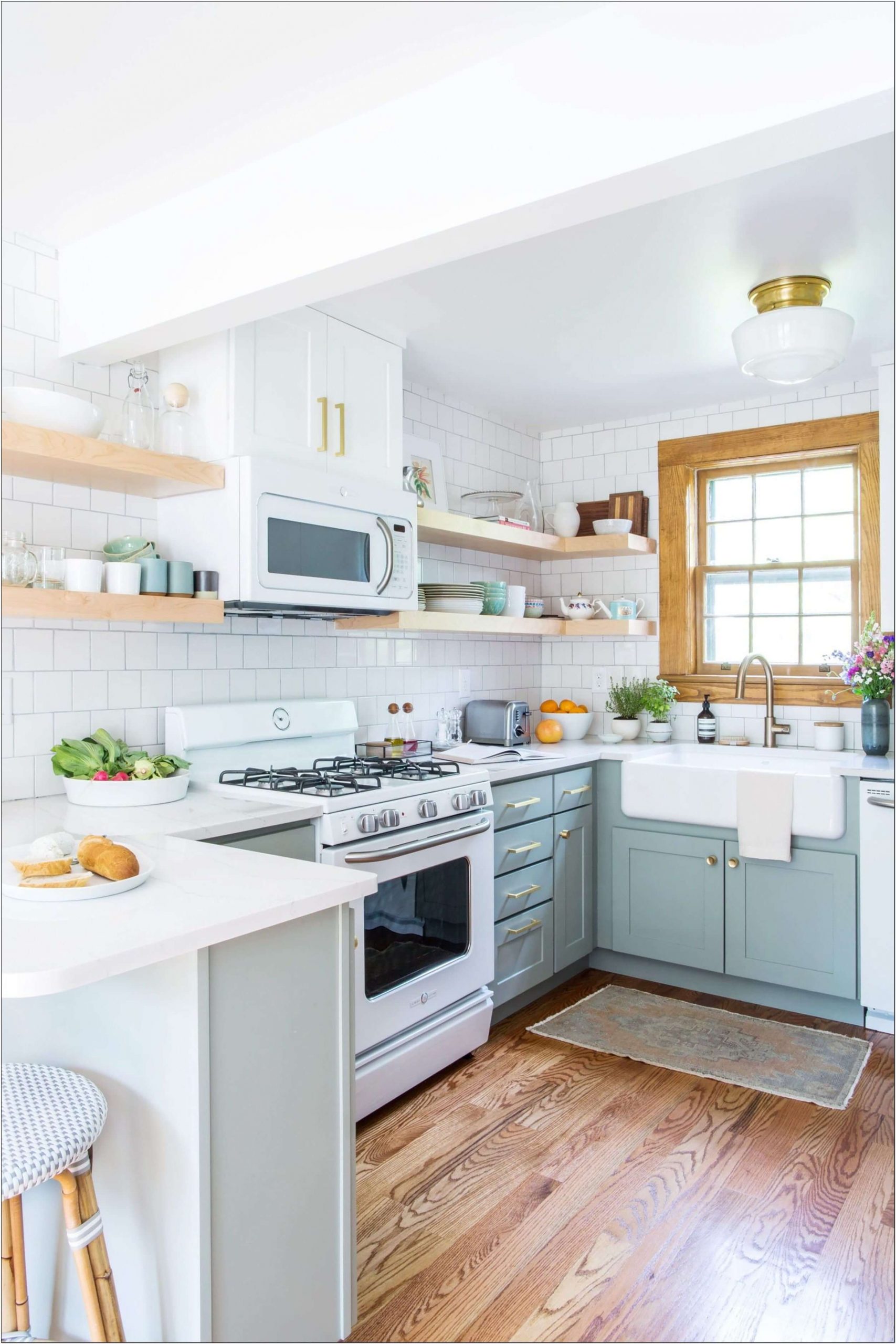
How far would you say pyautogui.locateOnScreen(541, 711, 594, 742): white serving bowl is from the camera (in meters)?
→ 4.23

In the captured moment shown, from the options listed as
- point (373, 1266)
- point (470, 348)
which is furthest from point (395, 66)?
point (373, 1266)

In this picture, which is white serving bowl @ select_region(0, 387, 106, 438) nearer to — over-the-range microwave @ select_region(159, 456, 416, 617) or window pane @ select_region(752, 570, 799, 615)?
over-the-range microwave @ select_region(159, 456, 416, 617)

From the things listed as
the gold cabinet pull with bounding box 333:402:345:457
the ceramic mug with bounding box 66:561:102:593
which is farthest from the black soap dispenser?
the ceramic mug with bounding box 66:561:102:593

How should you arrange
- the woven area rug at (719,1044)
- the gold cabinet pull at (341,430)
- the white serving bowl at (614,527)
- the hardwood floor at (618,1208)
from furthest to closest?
the white serving bowl at (614,527) < the gold cabinet pull at (341,430) < the woven area rug at (719,1044) < the hardwood floor at (618,1208)

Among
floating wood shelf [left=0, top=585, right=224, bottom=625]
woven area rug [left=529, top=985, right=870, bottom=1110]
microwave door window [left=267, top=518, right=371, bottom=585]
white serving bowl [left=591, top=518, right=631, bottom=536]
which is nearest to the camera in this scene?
floating wood shelf [left=0, top=585, right=224, bottom=625]

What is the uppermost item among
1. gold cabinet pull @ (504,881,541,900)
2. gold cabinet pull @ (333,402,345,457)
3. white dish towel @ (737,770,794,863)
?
gold cabinet pull @ (333,402,345,457)

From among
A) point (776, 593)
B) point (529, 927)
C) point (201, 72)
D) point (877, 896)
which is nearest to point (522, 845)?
point (529, 927)

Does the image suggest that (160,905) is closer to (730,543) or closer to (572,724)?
(572,724)

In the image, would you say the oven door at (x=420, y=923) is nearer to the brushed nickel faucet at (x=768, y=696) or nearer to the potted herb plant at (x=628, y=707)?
the potted herb plant at (x=628, y=707)

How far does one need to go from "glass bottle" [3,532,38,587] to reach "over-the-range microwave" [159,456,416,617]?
1.66ft

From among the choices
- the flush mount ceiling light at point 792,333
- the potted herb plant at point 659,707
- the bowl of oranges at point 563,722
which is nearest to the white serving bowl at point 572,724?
the bowl of oranges at point 563,722

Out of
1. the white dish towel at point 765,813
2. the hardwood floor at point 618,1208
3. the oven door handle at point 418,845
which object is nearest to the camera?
the hardwood floor at point 618,1208

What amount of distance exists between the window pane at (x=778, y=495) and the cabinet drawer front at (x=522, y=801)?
5.55 ft

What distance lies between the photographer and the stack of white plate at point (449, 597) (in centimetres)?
352
